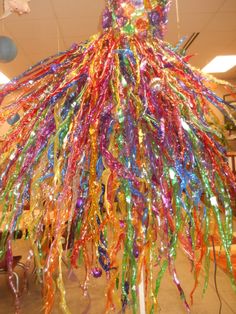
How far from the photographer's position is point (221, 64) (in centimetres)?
582

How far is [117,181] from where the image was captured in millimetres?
692

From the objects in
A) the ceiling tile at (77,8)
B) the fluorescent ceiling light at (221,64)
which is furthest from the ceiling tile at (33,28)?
the fluorescent ceiling light at (221,64)

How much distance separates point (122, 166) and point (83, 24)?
3343 mm

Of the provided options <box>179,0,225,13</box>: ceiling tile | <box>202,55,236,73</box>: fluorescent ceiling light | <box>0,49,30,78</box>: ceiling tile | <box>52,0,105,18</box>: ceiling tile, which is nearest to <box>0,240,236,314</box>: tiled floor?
<box>52,0,105,18</box>: ceiling tile

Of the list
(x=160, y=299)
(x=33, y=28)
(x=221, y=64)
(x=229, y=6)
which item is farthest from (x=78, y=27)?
(x=221, y=64)

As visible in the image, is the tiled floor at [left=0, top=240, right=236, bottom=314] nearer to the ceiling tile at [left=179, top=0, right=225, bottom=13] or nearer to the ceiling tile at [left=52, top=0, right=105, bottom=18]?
the ceiling tile at [left=52, top=0, right=105, bottom=18]

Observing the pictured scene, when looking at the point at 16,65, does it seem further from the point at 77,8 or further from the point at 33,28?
the point at 77,8

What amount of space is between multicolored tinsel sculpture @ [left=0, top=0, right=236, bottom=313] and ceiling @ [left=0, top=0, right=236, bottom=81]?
201cm

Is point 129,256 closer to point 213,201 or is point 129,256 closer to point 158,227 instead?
point 158,227

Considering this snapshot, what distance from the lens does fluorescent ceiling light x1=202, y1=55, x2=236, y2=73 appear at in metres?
5.38

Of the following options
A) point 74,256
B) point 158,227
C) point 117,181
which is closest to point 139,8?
point 117,181

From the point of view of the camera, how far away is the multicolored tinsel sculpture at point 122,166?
700 mm

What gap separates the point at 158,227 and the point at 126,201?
118 mm

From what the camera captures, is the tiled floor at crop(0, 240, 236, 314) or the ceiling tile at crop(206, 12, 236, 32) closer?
the tiled floor at crop(0, 240, 236, 314)
